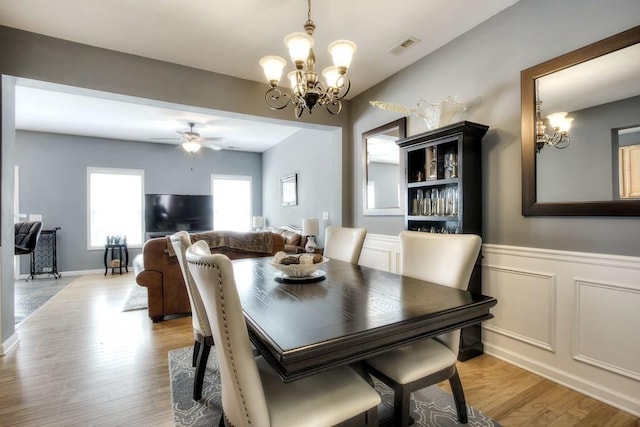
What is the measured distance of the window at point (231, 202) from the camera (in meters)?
7.27

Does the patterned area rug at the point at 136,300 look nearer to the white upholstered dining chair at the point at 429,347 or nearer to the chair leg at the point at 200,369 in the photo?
the chair leg at the point at 200,369

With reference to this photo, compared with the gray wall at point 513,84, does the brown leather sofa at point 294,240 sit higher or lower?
lower

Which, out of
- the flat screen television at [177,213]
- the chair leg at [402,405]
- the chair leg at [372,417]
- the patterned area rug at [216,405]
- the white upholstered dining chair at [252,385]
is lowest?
the patterned area rug at [216,405]

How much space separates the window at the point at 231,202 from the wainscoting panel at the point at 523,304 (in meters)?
6.07

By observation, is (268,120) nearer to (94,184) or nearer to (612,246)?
(612,246)

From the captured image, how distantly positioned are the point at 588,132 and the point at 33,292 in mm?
6728

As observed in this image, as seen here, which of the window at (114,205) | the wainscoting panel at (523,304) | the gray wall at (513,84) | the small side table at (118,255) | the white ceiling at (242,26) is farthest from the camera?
the window at (114,205)

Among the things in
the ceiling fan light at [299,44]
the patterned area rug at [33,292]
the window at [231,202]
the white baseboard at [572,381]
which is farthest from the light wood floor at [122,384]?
the window at [231,202]

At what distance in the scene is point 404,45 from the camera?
9.22 ft

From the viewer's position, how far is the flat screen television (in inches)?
249

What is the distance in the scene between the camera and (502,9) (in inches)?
91.7

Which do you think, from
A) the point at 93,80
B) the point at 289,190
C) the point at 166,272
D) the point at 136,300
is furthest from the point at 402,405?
the point at 289,190

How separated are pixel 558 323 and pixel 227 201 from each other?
6.69 meters

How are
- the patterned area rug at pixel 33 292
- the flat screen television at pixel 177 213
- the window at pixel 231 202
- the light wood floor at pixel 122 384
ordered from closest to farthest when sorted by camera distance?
the light wood floor at pixel 122 384
the patterned area rug at pixel 33 292
the flat screen television at pixel 177 213
the window at pixel 231 202
